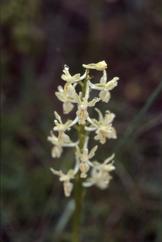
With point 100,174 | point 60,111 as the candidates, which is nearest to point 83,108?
point 100,174

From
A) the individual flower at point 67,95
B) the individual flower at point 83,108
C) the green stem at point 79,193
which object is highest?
the individual flower at point 67,95

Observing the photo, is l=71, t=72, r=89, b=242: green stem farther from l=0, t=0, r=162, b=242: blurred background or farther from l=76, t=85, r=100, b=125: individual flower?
l=0, t=0, r=162, b=242: blurred background

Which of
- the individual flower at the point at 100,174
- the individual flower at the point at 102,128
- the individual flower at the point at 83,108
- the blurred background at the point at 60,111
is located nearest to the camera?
the individual flower at the point at 83,108

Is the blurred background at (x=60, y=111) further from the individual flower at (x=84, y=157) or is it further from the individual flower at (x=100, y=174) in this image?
the individual flower at (x=84, y=157)

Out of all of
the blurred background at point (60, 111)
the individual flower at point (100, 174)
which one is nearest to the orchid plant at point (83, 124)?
the individual flower at point (100, 174)

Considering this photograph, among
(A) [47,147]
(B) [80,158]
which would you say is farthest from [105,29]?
(B) [80,158]

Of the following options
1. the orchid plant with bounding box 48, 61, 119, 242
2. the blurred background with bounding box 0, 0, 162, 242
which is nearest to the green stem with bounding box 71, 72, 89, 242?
the orchid plant with bounding box 48, 61, 119, 242

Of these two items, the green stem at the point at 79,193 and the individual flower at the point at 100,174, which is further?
the individual flower at the point at 100,174

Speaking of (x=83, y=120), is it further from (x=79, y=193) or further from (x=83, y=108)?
(x=79, y=193)

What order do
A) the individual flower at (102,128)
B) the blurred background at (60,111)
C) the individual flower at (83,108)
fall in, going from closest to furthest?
the individual flower at (83,108) < the individual flower at (102,128) < the blurred background at (60,111)
